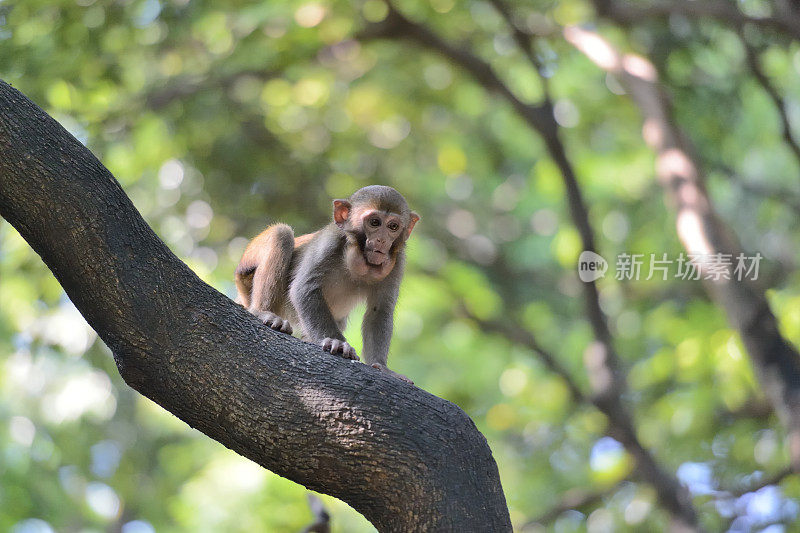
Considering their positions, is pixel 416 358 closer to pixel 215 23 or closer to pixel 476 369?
pixel 476 369

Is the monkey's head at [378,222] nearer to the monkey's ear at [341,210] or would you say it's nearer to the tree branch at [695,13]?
the monkey's ear at [341,210]

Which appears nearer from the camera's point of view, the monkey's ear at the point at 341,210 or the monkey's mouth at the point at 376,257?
the monkey's mouth at the point at 376,257

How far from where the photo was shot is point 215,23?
34.0ft

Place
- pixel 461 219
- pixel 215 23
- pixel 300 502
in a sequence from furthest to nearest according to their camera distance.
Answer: pixel 461 219, pixel 300 502, pixel 215 23

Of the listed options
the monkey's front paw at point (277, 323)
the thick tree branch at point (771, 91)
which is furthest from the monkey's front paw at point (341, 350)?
the thick tree branch at point (771, 91)

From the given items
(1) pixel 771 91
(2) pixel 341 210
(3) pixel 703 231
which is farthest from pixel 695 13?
(2) pixel 341 210

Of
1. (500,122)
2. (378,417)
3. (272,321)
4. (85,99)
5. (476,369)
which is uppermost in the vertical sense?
(500,122)

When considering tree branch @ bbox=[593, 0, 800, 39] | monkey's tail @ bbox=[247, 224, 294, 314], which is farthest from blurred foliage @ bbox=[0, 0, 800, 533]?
Answer: monkey's tail @ bbox=[247, 224, 294, 314]

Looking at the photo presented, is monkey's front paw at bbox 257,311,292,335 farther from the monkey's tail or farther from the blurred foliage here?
the blurred foliage

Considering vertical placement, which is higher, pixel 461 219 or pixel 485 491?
pixel 461 219

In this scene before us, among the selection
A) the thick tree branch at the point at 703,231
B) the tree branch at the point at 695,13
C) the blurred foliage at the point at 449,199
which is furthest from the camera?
the blurred foliage at the point at 449,199

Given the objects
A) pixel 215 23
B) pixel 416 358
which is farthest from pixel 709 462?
pixel 215 23

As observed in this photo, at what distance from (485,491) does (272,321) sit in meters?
1.83

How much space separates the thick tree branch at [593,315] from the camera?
10.5 metres
